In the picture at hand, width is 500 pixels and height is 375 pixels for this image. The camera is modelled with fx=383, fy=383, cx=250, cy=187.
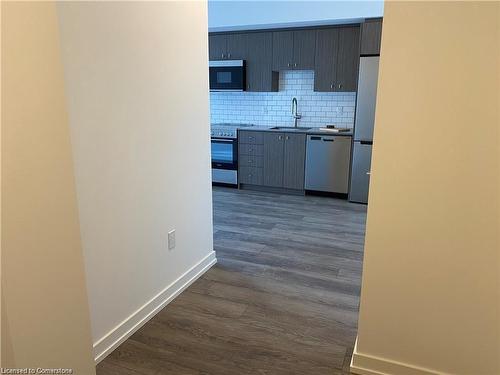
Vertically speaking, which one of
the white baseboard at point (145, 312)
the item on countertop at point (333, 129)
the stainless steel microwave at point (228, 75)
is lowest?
the white baseboard at point (145, 312)

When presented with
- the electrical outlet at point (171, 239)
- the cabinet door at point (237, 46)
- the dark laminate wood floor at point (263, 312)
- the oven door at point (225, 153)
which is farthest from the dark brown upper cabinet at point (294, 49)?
the electrical outlet at point (171, 239)

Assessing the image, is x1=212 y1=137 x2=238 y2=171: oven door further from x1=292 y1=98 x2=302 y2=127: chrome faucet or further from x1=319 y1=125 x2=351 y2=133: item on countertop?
x1=319 y1=125 x2=351 y2=133: item on countertop

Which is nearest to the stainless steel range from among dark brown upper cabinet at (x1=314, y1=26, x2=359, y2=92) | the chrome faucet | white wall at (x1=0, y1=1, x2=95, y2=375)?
the chrome faucet

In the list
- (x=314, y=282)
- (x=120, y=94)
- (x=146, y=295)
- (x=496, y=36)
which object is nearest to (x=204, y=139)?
(x=120, y=94)

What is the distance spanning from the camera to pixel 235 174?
5.61 m

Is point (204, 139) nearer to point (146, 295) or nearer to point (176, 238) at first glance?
point (176, 238)

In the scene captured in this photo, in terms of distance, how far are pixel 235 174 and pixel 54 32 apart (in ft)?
14.6

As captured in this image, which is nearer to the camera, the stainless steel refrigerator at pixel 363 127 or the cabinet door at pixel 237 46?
the stainless steel refrigerator at pixel 363 127

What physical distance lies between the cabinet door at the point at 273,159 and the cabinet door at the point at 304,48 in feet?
3.23

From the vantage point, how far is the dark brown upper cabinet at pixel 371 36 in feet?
14.3

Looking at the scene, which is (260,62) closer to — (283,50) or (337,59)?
(283,50)

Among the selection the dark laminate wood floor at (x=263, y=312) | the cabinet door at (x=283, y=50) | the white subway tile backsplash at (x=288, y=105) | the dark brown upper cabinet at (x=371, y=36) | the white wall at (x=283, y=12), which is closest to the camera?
the dark laminate wood floor at (x=263, y=312)

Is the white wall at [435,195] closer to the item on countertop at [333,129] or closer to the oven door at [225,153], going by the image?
Result: the item on countertop at [333,129]

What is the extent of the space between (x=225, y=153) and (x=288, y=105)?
1.19 meters
